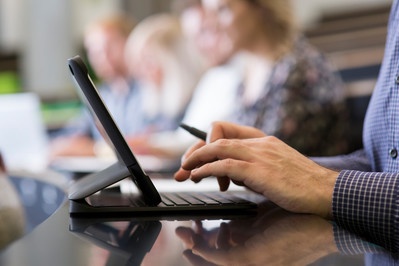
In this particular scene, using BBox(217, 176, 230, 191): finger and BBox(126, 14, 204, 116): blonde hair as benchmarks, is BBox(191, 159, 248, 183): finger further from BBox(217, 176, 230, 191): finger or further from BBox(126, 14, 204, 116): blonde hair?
BBox(126, 14, 204, 116): blonde hair

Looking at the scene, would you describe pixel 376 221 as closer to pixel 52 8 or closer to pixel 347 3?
pixel 347 3

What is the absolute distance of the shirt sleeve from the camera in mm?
606

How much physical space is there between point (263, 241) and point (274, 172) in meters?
0.15

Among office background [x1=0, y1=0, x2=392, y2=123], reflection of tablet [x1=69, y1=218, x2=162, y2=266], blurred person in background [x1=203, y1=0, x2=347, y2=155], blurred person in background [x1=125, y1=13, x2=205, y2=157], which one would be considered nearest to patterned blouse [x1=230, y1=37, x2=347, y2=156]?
blurred person in background [x1=203, y1=0, x2=347, y2=155]

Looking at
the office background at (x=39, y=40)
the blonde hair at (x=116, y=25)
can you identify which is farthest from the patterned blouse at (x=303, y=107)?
the office background at (x=39, y=40)

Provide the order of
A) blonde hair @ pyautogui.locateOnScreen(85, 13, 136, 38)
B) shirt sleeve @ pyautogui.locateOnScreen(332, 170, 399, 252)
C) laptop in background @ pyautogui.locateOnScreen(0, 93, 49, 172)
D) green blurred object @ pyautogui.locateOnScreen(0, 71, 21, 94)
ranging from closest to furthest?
shirt sleeve @ pyautogui.locateOnScreen(332, 170, 399, 252), laptop in background @ pyautogui.locateOnScreen(0, 93, 49, 172), blonde hair @ pyautogui.locateOnScreen(85, 13, 136, 38), green blurred object @ pyautogui.locateOnScreen(0, 71, 21, 94)

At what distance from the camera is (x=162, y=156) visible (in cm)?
213

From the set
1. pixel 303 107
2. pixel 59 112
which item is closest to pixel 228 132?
pixel 303 107

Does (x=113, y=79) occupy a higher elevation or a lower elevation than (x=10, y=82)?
higher

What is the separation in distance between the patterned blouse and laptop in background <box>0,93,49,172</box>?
0.80 metres

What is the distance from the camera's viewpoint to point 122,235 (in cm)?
55

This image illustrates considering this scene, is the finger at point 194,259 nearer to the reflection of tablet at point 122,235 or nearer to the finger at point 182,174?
the reflection of tablet at point 122,235

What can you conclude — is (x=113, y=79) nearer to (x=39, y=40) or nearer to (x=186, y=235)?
(x=39, y=40)

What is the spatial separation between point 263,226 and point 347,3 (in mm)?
2985
